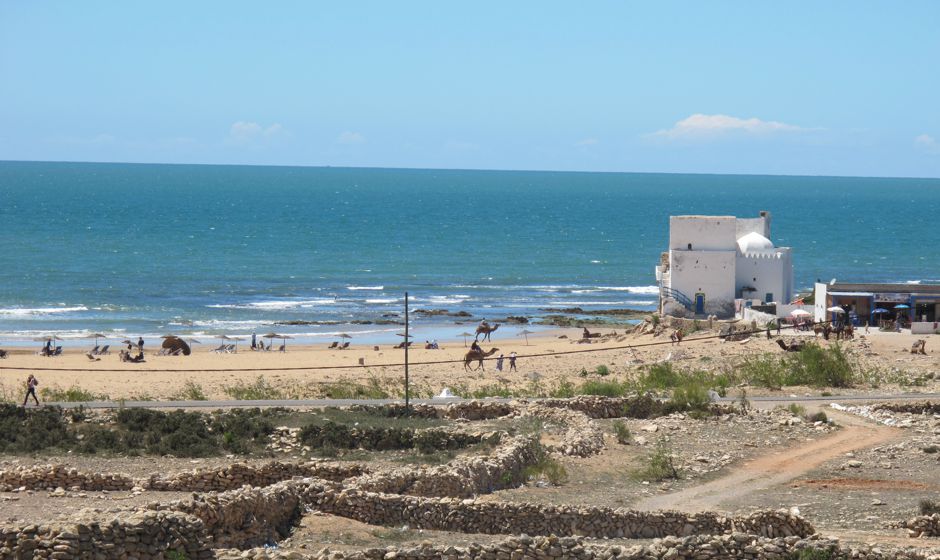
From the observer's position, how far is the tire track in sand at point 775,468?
22922 millimetres

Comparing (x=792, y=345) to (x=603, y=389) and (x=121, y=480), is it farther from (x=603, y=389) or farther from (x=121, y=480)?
(x=121, y=480)

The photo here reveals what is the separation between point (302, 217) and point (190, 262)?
53756mm

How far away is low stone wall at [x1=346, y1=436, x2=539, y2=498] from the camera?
70.4 feet

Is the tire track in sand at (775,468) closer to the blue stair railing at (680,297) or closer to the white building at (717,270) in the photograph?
the white building at (717,270)

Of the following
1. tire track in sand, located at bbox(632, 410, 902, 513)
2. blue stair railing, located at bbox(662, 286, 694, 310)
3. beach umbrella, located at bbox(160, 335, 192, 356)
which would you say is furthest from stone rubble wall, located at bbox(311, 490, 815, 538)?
blue stair railing, located at bbox(662, 286, 694, 310)

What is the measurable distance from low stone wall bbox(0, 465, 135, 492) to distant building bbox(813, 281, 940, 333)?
32.2 meters

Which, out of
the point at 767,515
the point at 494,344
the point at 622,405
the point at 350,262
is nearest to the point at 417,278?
the point at 350,262

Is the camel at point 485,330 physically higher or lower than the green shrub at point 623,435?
lower

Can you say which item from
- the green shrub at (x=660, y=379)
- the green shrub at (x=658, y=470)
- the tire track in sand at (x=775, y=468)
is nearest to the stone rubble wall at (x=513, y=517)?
the tire track in sand at (x=775, y=468)

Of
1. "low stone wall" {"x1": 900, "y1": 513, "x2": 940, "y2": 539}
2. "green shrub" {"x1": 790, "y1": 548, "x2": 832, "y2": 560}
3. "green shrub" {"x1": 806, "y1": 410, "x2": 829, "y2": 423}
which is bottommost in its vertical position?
"green shrub" {"x1": 806, "y1": 410, "x2": 829, "y2": 423}

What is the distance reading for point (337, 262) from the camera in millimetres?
96125

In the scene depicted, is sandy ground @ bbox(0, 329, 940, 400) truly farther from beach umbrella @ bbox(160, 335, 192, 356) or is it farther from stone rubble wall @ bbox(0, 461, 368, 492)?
stone rubble wall @ bbox(0, 461, 368, 492)

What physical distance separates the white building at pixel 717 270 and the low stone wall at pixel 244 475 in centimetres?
3334

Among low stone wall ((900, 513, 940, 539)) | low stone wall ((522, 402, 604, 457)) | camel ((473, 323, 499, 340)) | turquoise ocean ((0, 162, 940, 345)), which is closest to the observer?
low stone wall ((900, 513, 940, 539))
